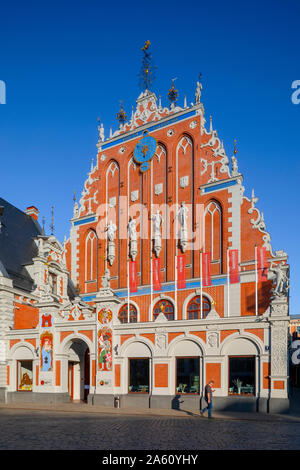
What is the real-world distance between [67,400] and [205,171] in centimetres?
1638

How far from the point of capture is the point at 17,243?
1283 inches

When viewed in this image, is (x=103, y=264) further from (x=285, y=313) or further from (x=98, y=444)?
(x=98, y=444)

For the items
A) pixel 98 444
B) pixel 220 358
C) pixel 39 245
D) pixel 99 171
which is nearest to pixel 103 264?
pixel 39 245

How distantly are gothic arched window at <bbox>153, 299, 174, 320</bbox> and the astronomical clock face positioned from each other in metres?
9.55

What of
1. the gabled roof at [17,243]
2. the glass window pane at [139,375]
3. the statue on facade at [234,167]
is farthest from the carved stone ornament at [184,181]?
the glass window pane at [139,375]

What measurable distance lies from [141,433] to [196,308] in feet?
46.6

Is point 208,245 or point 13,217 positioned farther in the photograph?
point 13,217

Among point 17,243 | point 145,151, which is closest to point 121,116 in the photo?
point 145,151

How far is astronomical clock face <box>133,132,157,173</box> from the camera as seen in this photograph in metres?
32.2

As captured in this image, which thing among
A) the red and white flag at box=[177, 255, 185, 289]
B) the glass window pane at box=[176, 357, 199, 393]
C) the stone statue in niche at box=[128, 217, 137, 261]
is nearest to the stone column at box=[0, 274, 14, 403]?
the stone statue in niche at box=[128, 217, 137, 261]

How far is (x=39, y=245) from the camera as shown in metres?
33.1

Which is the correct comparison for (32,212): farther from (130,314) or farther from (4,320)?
(130,314)

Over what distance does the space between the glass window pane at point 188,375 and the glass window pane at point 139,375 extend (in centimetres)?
175

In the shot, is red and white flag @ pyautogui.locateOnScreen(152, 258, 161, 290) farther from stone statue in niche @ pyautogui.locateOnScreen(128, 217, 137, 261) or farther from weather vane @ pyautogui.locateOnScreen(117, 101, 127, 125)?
weather vane @ pyautogui.locateOnScreen(117, 101, 127, 125)
